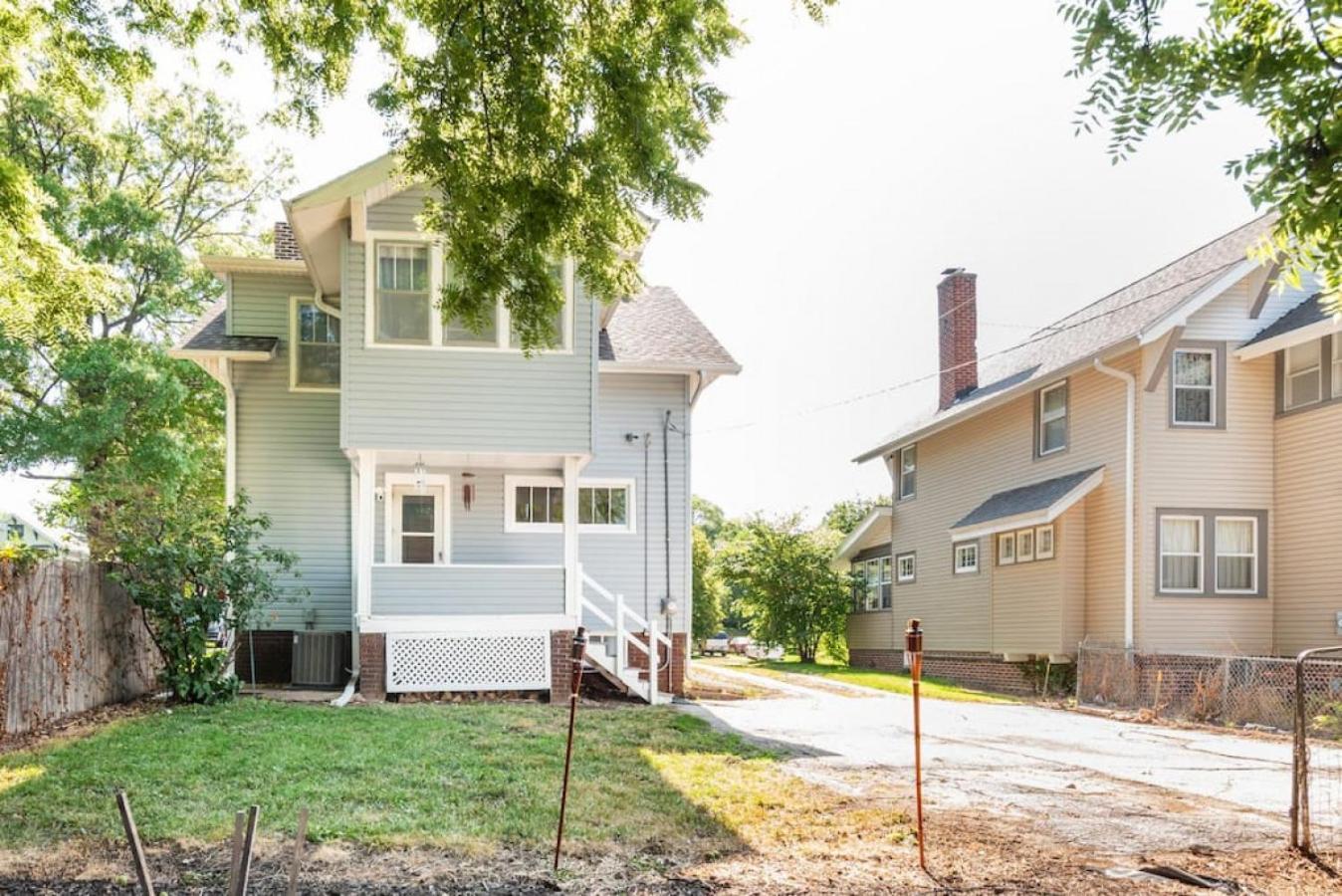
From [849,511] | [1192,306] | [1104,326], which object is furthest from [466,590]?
[849,511]

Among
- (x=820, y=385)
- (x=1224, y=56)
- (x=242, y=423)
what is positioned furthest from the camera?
(x=820, y=385)

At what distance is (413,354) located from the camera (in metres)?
14.2

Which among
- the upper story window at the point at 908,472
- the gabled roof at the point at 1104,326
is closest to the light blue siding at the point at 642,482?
the gabled roof at the point at 1104,326

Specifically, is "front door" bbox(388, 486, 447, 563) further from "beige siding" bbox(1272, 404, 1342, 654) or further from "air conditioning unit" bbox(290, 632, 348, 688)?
"beige siding" bbox(1272, 404, 1342, 654)

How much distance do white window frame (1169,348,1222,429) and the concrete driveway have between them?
4977 mm

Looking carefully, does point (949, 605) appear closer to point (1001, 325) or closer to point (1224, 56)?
point (1001, 325)

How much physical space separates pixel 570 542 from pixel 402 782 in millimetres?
6717

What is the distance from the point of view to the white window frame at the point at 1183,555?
17.9m

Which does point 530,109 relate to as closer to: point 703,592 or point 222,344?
point 222,344

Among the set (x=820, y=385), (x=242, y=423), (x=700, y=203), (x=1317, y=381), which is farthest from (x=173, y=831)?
(x=820, y=385)

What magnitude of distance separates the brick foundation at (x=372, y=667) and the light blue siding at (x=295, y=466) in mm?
3089

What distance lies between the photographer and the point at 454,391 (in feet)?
47.0

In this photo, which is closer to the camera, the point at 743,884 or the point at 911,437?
the point at 743,884

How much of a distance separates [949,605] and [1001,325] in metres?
6.35
